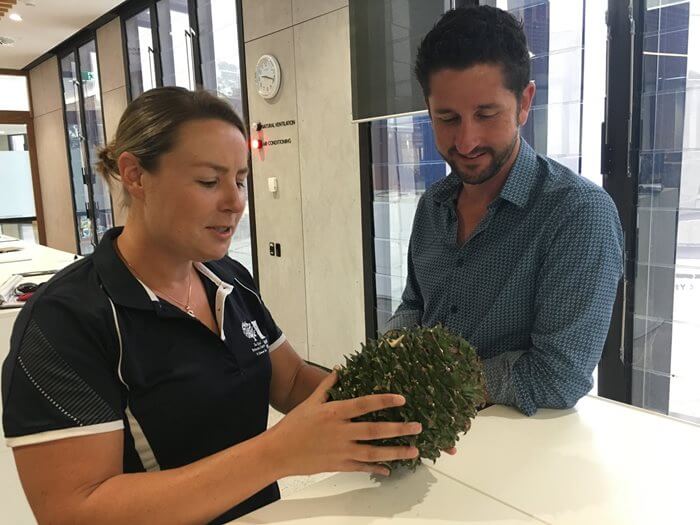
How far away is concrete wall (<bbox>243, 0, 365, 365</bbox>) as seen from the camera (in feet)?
12.4

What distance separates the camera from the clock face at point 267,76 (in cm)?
419

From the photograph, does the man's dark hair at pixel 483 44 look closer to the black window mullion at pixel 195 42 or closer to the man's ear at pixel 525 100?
the man's ear at pixel 525 100

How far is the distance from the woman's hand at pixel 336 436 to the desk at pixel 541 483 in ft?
0.26

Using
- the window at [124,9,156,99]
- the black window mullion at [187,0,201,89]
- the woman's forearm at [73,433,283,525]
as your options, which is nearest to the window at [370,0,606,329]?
the woman's forearm at [73,433,283,525]

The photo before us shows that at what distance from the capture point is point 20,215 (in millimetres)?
9633

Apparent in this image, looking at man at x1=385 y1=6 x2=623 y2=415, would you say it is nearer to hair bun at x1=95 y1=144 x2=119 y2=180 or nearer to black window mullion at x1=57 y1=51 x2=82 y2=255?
hair bun at x1=95 y1=144 x2=119 y2=180

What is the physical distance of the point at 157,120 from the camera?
1.12m

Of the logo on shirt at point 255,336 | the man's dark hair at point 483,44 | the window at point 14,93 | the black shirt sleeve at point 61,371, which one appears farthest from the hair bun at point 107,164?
the window at point 14,93

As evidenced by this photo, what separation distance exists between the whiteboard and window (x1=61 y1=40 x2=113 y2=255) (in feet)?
6.27

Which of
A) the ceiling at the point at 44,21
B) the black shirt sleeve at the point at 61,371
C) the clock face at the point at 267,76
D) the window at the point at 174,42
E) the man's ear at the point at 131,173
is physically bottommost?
the black shirt sleeve at the point at 61,371

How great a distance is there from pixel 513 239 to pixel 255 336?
0.68 meters

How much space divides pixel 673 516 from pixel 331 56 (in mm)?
3480

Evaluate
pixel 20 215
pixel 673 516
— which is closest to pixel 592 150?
pixel 673 516

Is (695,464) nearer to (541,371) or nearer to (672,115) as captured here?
(541,371)
